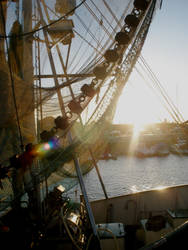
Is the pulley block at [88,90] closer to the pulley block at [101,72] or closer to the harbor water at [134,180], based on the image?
the pulley block at [101,72]

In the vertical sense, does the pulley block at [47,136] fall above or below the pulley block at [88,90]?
below

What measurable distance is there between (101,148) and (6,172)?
3969 millimetres

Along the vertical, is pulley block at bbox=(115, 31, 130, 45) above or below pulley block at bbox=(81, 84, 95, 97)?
above

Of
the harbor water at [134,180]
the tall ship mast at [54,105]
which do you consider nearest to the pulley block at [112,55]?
the tall ship mast at [54,105]

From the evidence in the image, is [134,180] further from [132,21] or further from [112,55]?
[132,21]

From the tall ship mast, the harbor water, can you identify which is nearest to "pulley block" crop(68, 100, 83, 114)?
the tall ship mast

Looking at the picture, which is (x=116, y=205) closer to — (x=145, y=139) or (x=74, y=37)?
(x=74, y=37)

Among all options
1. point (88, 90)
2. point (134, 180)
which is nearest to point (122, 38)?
point (88, 90)

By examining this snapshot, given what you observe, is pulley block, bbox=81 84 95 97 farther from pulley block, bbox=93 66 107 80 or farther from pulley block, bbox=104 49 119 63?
pulley block, bbox=104 49 119 63

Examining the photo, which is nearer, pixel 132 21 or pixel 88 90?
pixel 132 21

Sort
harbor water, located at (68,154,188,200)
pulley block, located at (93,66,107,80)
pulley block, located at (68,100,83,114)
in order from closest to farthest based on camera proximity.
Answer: pulley block, located at (93,66,107,80) → pulley block, located at (68,100,83,114) → harbor water, located at (68,154,188,200)

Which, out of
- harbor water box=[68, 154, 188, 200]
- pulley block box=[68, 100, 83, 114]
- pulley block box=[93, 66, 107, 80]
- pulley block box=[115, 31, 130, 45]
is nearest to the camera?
pulley block box=[115, 31, 130, 45]

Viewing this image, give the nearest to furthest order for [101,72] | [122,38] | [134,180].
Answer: [122,38] → [101,72] → [134,180]

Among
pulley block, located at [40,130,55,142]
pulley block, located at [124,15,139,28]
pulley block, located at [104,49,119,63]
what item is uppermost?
pulley block, located at [124,15,139,28]
